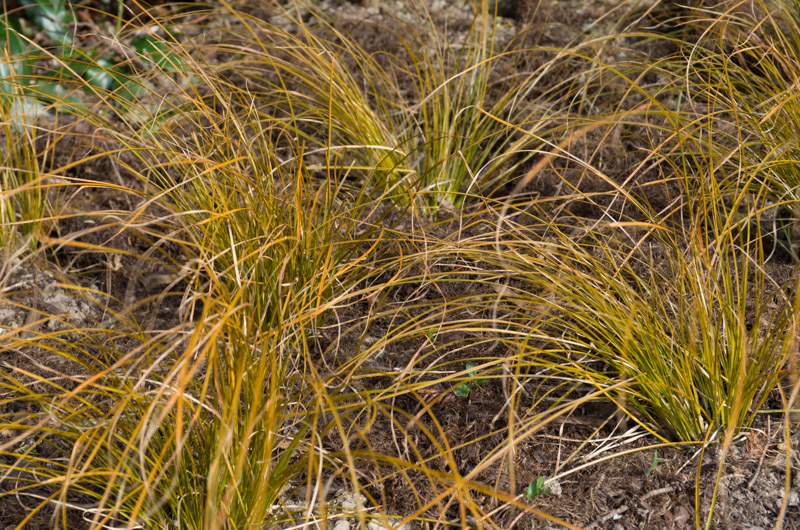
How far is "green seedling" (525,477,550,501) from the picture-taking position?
4.66 ft

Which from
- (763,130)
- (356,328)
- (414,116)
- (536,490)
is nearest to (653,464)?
(536,490)

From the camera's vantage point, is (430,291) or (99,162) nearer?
(430,291)

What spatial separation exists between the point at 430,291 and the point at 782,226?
1022mm

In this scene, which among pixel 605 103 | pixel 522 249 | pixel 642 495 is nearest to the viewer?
pixel 642 495

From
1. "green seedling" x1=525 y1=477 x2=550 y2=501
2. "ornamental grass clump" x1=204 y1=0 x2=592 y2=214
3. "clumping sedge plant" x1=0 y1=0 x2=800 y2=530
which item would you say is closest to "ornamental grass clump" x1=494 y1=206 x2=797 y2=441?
"clumping sedge plant" x1=0 y1=0 x2=800 y2=530

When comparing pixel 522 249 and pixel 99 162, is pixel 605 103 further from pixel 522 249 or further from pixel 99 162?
pixel 99 162

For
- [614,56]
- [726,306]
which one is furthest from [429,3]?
[726,306]

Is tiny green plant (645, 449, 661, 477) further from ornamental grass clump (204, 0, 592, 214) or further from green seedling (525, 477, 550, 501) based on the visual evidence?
ornamental grass clump (204, 0, 592, 214)

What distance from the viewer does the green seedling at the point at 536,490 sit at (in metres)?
1.42

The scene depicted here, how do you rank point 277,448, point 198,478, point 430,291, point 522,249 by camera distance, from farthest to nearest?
point 430,291 → point 522,249 → point 277,448 → point 198,478

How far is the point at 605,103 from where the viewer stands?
7.64 ft

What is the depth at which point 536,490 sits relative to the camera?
143 centimetres

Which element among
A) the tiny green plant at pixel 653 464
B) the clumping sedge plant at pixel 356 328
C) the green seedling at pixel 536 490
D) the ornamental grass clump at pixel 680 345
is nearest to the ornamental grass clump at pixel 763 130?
the clumping sedge plant at pixel 356 328

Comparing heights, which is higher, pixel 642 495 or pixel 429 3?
pixel 429 3
